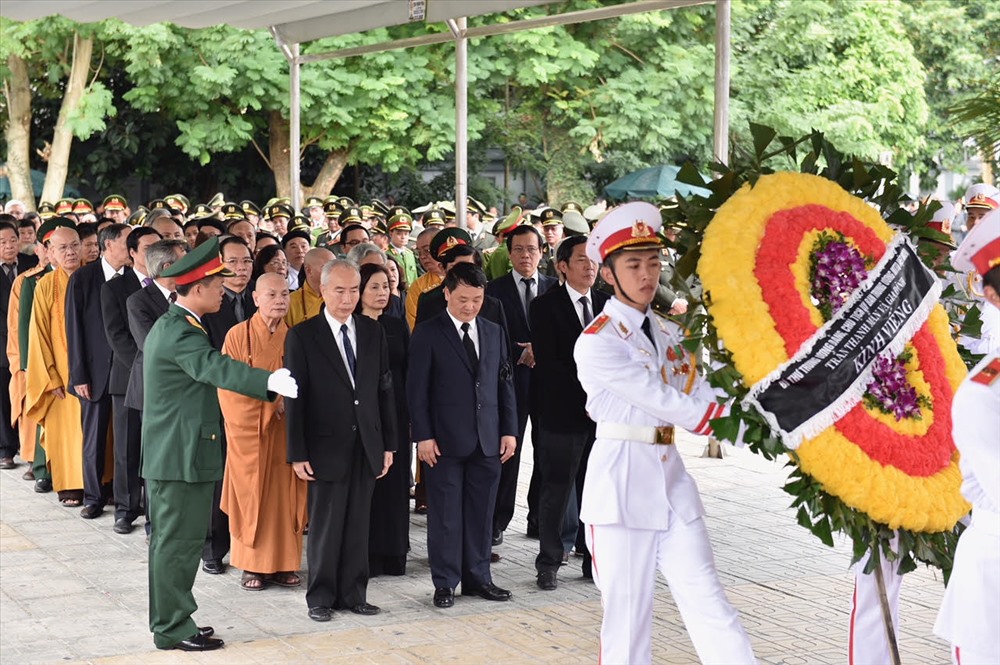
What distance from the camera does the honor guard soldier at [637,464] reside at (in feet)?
15.8

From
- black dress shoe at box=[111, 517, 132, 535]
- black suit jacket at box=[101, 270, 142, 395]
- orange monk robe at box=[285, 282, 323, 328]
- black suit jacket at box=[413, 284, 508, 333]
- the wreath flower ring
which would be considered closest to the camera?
the wreath flower ring

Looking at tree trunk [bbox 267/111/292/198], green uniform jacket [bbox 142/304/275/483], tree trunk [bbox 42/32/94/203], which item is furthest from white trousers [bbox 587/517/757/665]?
tree trunk [bbox 267/111/292/198]

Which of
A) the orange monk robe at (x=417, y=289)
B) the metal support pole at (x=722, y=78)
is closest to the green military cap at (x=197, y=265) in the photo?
the orange monk robe at (x=417, y=289)

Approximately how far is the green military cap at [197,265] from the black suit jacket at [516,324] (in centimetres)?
264

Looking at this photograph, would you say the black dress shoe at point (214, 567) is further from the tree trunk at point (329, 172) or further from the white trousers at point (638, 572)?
the tree trunk at point (329, 172)

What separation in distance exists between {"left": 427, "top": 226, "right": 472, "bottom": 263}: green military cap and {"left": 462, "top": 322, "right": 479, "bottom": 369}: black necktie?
3.72 feet

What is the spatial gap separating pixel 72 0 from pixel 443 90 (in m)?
14.4

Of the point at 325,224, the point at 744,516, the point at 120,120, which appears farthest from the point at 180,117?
the point at 744,516

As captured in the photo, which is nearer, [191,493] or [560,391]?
[191,493]

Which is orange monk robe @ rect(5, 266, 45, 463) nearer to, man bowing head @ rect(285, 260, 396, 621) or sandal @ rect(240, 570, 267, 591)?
sandal @ rect(240, 570, 267, 591)

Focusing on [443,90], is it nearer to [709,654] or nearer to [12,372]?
[12,372]

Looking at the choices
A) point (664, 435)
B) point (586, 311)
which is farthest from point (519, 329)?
point (664, 435)

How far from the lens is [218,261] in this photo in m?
6.22

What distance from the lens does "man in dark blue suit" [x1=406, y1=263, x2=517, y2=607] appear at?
279 inches
